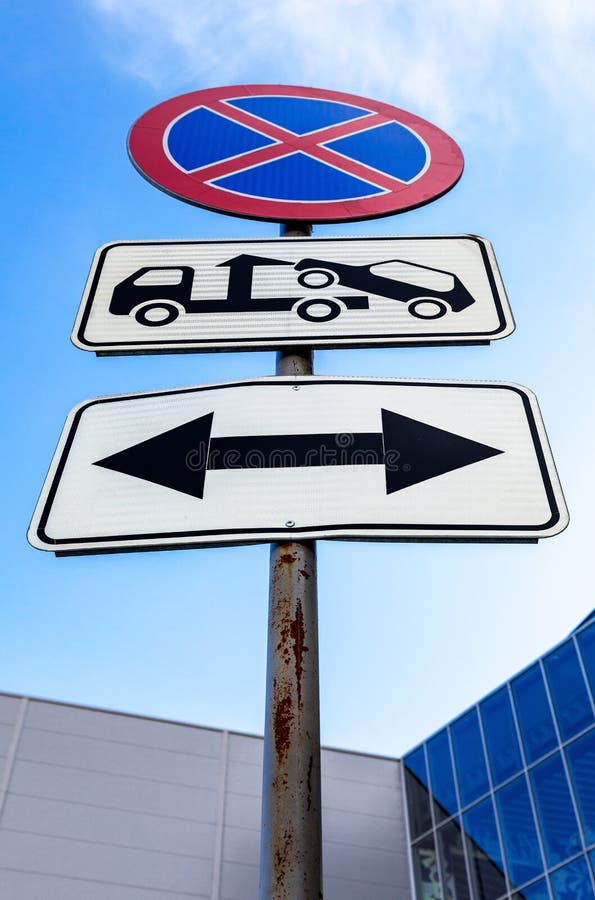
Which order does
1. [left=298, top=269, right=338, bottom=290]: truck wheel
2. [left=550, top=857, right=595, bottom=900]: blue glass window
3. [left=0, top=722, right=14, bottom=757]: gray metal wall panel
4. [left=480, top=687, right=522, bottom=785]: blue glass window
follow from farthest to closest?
[left=0, top=722, right=14, bottom=757]: gray metal wall panel
[left=480, top=687, right=522, bottom=785]: blue glass window
[left=550, top=857, right=595, bottom=900]: blue glass window
[left=298, top=269, right=338, bottom=290]: truck wheel

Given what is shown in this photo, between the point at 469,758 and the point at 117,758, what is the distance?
559 centimetres

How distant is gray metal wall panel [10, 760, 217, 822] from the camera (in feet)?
45.0

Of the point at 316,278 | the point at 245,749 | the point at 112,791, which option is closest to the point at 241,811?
the point at 245,749

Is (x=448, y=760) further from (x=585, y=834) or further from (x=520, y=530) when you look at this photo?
(x=520, y=530)

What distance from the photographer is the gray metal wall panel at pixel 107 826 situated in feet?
43.8

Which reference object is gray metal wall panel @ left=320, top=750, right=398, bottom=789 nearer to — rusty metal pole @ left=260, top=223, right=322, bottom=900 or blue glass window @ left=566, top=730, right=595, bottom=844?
blue glass window @ left=566, top=730, right=595, bottom=844

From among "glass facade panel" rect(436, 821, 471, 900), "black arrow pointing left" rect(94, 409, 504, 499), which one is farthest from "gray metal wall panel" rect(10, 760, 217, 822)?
"black arrow pointing left" rect(94, 409, 504, 499)

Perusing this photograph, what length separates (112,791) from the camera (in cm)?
1393

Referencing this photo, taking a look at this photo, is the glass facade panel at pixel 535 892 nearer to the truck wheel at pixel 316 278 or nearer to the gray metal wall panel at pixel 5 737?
the gray metal wall panel at pixel 5 737

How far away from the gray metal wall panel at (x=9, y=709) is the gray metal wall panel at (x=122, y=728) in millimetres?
210

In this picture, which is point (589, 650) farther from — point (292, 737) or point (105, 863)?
point (292, 737)

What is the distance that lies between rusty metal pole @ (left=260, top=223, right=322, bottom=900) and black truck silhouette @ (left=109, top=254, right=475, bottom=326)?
2.21ft

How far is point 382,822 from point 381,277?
49.4 ft

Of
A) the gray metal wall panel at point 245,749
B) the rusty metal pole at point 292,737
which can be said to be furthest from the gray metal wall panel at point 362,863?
the rusty metal pole at point 292,737
